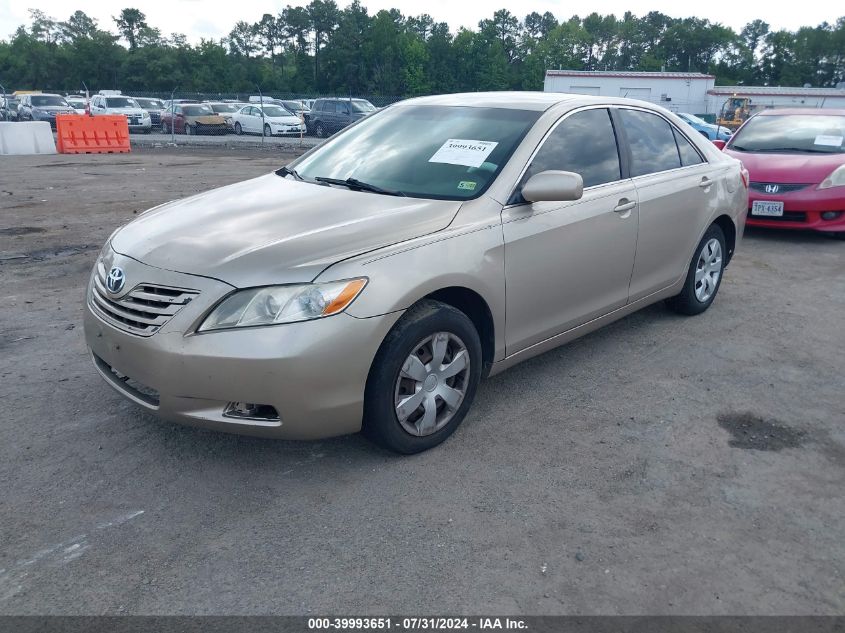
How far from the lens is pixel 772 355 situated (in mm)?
4977

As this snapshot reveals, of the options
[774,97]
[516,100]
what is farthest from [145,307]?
[774,97]

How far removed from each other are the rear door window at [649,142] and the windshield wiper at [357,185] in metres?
1.72

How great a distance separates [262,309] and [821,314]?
482cm

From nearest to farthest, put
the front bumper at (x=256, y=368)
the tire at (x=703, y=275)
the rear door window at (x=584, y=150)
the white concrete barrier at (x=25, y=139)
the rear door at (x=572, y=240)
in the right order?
1. the front bumper at (x=256, y=368)
2. the rear door at (x=572, y=240)
3. the rear door window at (x=584, y=150)
4. the tire at (x=703, y=275)
5. the white concrete barrier at (x=25, y=139)

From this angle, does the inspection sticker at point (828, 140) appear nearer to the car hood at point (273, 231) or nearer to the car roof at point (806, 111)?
the car roof at point (806, 111)

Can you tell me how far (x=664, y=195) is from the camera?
4.91m

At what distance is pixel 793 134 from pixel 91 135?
18.9 meters

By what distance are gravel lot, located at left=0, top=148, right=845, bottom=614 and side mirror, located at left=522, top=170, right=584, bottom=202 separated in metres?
1.17

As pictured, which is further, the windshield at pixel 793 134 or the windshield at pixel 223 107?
the windshield at pixel 223 107

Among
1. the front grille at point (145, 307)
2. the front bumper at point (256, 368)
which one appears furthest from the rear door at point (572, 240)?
the front grille at point (145, 307)

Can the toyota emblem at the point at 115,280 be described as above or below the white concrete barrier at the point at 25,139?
above

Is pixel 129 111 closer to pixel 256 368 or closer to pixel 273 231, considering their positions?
pixel 273 231

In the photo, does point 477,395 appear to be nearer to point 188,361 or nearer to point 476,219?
point 476,219

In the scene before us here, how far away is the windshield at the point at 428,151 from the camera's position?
12.8ft
